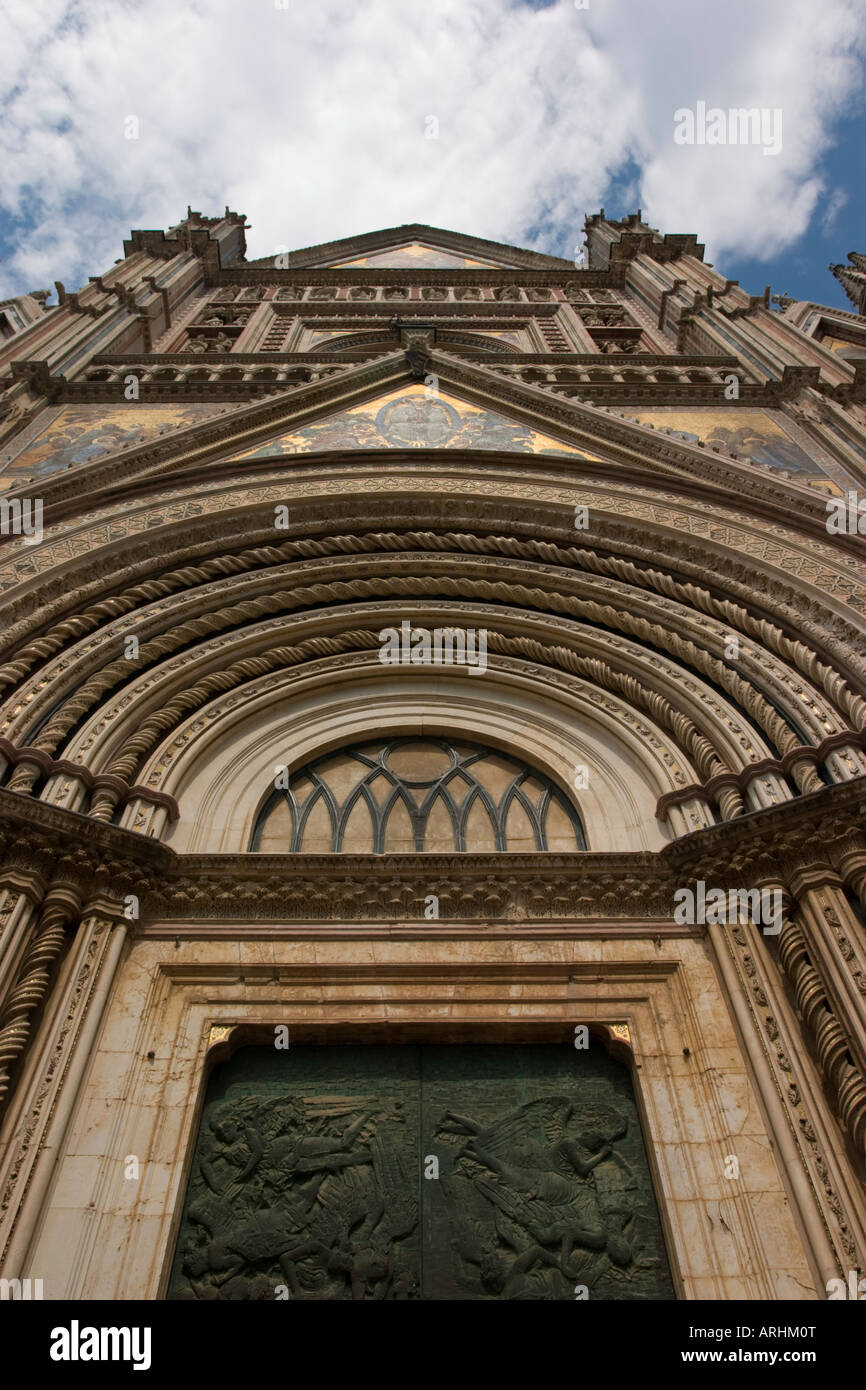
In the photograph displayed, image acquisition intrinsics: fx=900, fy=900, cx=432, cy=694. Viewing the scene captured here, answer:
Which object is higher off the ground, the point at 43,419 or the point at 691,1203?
the point at 43,419

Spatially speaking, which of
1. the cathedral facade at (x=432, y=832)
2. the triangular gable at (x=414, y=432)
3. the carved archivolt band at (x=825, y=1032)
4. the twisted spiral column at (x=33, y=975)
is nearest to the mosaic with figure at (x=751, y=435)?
the cathedral facade at (x=432, y=832)

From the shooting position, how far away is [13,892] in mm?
5883

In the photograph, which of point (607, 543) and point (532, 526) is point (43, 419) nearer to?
point (532, 526)

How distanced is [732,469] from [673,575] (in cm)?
169

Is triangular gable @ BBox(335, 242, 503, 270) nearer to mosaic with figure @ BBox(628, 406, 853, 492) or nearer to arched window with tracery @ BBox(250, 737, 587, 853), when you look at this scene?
mosaic with figure @ BBox(628, 406, 853, 492)

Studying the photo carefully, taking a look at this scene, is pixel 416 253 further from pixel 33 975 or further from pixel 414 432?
pixel 33 975

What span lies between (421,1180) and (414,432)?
8.98 m

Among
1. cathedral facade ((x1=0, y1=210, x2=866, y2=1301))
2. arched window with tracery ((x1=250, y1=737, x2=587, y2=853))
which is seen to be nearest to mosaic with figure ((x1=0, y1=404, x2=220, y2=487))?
cathedral facade ((x1=0, y1=210, x2=866, y2=1301))

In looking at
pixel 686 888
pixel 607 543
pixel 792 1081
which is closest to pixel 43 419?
Result: pixel 607 543

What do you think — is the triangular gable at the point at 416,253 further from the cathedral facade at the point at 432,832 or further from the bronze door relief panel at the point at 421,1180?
the bronze door relief panel at the point at 421,1180

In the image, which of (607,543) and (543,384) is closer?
(607,543)

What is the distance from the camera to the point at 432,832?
8.03 metres

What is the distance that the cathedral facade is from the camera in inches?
205

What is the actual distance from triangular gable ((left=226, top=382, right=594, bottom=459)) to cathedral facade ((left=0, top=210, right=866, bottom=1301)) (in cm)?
8
